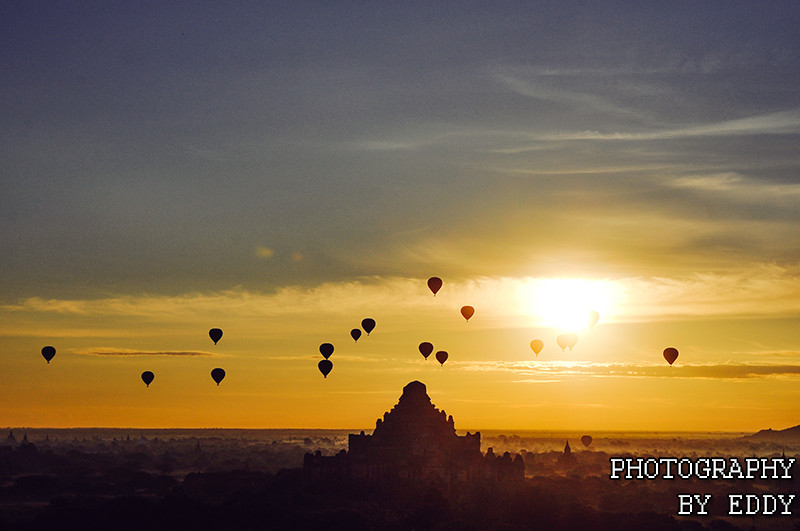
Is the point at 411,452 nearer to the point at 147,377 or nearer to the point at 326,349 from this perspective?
the point at 326,349

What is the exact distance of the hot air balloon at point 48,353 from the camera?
16388cm

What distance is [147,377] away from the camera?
563 feet

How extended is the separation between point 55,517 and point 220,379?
35807mm

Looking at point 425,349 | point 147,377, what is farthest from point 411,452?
point 147,377

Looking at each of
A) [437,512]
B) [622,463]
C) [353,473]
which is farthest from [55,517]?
[622,463]

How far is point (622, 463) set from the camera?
292ft

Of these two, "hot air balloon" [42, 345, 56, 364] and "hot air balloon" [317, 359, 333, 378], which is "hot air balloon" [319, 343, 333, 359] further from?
"hot air balloon" [42, 345, 56, 364]

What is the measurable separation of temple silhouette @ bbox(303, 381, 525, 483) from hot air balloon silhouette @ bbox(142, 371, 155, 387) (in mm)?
33602

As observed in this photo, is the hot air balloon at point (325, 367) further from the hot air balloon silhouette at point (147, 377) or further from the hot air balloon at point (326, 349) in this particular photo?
the hot air balloon silhouette at point (147, 377)

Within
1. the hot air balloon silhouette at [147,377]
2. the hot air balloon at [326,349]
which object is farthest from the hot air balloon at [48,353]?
the hot air balloon at [326,349]

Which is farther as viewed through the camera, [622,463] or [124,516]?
[124,516]

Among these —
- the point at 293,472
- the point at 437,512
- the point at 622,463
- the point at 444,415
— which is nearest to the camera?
the point at 622,463

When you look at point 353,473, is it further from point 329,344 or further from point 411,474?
point 329,344

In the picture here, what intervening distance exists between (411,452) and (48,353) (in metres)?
63.7
